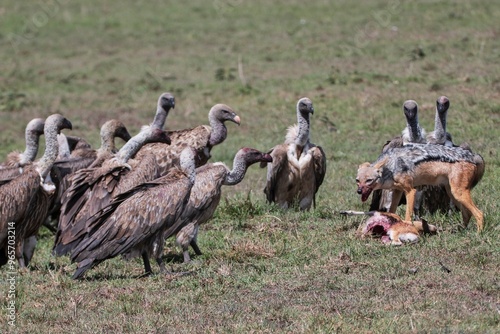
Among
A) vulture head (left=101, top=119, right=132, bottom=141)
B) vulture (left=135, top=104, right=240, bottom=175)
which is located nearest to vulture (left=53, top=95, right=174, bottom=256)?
vulture (left=135, top=104, right=240, bottom=175)

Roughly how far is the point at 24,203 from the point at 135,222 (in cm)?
144

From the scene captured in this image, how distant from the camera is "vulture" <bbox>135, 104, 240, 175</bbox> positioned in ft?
35.4

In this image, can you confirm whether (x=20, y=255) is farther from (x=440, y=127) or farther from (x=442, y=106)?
(x=442, y=106)

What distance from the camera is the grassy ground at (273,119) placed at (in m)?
6.68

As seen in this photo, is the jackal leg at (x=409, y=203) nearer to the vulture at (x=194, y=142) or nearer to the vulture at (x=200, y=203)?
the vulture at (x=200, y=203)

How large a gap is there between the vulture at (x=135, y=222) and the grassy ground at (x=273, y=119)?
25cm

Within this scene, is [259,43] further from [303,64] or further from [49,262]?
[49,262]

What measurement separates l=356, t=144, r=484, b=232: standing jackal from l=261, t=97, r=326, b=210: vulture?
2395 mm

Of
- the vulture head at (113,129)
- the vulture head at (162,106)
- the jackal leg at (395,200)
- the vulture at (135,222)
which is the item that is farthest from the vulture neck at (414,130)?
the vulture head at (162,106)

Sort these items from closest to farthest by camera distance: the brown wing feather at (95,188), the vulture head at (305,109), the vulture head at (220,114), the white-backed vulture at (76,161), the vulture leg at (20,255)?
the brown wing feather at (95,188), the vulture leg at (20,255), the white-backed vulture at (76,161), the vulture head at (305,109), the vulture head at (220,114)

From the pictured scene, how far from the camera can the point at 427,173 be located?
8375mm

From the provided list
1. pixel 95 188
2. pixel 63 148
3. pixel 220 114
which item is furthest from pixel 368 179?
pixel 63 148

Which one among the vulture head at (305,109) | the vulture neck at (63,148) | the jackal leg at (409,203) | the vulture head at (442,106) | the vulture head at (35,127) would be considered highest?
the vulture head at (442,106)

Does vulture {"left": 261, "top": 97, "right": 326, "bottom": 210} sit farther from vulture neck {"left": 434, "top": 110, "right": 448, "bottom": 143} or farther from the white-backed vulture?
the white-backed vulture
